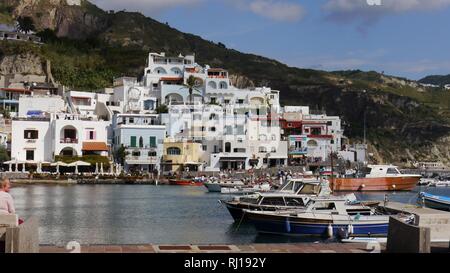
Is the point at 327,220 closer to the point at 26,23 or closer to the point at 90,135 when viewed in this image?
the point at 90,135

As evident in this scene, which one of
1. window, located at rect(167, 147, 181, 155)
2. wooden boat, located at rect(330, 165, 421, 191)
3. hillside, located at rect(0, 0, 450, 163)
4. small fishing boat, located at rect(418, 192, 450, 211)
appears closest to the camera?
small fishing boat, located at rect(418, 192, 450, 211)

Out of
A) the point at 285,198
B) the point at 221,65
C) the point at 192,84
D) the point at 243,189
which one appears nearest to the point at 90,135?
the point at 192,84

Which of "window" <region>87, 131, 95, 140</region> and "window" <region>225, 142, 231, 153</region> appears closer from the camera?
"window" <region>87, 131, 95, 140</region>

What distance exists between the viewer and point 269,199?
3284 cm

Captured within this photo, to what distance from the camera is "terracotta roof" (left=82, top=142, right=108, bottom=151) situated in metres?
79.2

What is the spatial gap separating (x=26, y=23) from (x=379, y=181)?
342ft

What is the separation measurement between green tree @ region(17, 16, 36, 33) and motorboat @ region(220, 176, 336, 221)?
380 ft

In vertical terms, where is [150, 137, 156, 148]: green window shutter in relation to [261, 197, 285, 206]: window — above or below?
above

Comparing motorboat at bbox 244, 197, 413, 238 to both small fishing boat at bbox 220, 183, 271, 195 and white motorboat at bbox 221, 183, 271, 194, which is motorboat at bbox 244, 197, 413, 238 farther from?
small fishing boat at bbox 220, 183, 271, 195

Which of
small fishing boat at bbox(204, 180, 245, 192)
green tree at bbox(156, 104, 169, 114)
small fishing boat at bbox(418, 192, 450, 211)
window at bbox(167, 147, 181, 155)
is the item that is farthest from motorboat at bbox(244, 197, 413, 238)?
green tree at bbox(156, 104, 169, 114)

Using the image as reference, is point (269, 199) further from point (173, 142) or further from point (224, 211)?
point (173, 142)

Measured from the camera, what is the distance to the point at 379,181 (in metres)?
66.1

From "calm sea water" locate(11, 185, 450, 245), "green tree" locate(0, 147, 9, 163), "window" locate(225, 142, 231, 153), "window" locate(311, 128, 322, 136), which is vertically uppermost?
"window" locate(311, 128, 322, 136)
